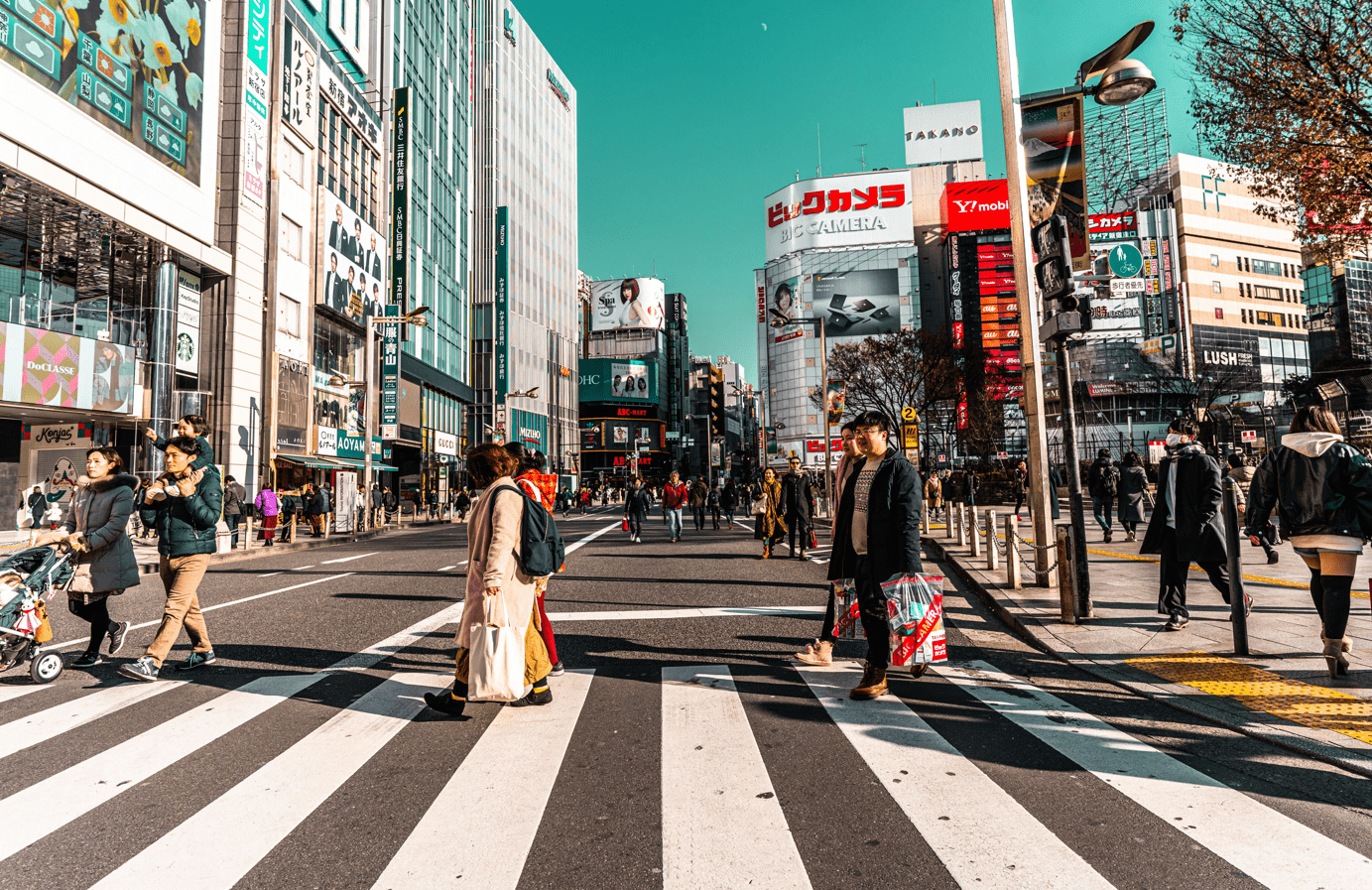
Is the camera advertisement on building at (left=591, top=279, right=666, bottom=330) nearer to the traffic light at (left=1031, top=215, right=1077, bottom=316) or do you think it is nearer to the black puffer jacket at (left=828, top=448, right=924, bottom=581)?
the traffic light at (left=1031, top=215, right=1077, bottom=316)

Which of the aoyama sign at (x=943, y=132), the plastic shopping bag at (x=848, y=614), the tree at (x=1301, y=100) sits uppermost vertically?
the aoyama sign at (x=943, y=132)

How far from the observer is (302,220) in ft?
107

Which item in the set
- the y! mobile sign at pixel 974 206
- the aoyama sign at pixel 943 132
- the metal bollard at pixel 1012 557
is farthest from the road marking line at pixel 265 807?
the aoyama sign at pixel 943 132

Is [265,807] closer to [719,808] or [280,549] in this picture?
[719,808]

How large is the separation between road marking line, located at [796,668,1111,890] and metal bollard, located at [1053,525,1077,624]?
3.21 meters

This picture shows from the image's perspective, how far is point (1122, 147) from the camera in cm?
8075

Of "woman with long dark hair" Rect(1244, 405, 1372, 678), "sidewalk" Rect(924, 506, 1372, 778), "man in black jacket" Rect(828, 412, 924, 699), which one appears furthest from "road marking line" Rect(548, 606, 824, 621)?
"woman with long dark hair" Rect(1244, 405, 1372, 678)

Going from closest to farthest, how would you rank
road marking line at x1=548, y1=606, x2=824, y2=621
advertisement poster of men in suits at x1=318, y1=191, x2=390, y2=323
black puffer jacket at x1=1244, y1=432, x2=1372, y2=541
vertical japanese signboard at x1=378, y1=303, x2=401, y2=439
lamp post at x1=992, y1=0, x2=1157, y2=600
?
black puffer jacket at x1=1244, y1=432, x2=1372, y2=541 → road marking line at x1=548, y1=606, x2=824, y2=621 → lamp post at x1=992, y1=0, x2=1157, y2=600 → advertisement poster of men in suits at x1=318, y1=191, x2=390, y2=323 → vertical japanese signboard at x1=378, y1=303, x2=401, y2=439

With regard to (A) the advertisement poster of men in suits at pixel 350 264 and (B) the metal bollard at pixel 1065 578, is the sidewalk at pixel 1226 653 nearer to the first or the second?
(B) the metal bollard at pixel 1065 578

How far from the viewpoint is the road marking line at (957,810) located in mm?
2662

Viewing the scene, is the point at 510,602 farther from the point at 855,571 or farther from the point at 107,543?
the point at 107,543

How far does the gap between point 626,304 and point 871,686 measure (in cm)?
11631

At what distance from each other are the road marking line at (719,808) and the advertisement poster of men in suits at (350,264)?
33837 millimetres

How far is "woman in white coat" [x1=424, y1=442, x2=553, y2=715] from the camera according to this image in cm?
451
